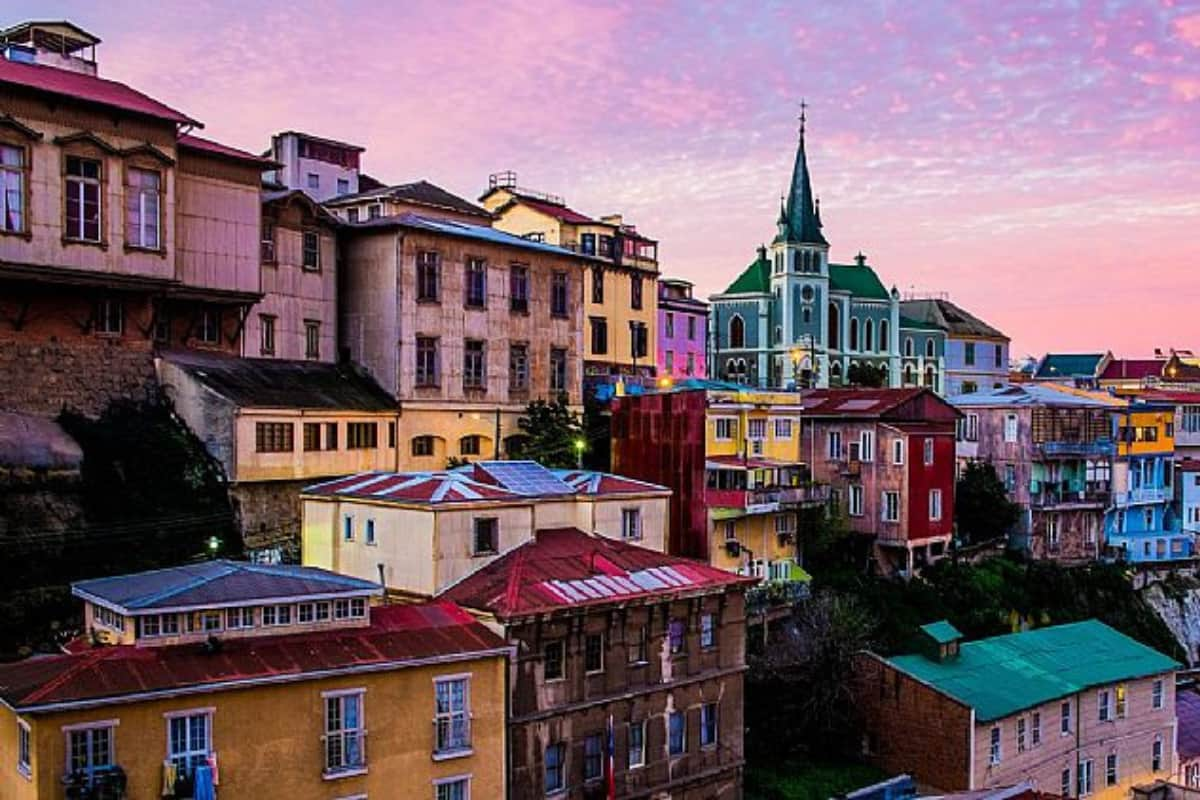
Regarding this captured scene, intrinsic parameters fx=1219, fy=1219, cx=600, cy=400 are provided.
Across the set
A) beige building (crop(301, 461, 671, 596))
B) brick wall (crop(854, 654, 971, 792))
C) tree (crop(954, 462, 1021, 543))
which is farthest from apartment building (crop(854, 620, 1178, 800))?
tree (crop(954, 462, 1021, 543))

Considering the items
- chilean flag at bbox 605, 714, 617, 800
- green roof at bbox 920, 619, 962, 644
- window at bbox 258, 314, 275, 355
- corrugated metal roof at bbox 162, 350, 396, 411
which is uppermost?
window at bbox 258, 314, 275, 355

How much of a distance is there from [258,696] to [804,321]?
7394 cm

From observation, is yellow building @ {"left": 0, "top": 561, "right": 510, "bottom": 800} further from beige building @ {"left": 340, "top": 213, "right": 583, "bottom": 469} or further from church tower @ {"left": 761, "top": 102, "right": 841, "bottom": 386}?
church tower @ {"left": 761, "top": 102, "right": 841, "bottom": 386}

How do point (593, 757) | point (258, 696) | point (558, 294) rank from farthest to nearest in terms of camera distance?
point (558, 294), point (593, 757), point (258, 696)

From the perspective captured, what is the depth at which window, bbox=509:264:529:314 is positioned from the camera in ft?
165

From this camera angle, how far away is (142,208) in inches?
1480

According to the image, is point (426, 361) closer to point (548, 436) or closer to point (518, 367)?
point (518, 367)

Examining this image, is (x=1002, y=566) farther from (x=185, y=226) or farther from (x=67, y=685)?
(x=67, y=685)

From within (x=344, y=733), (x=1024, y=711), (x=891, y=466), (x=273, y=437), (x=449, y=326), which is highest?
(x=449, y=326)

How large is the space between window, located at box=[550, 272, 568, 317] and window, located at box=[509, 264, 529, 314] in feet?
5.03

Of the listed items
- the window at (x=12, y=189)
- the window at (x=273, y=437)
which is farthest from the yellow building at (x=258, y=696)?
the window at (x=12, y=189)

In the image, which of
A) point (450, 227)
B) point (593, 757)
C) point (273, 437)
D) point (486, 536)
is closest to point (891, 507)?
point (450, 227)

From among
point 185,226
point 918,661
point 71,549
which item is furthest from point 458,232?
point 918,661

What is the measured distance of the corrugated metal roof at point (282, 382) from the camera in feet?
128
